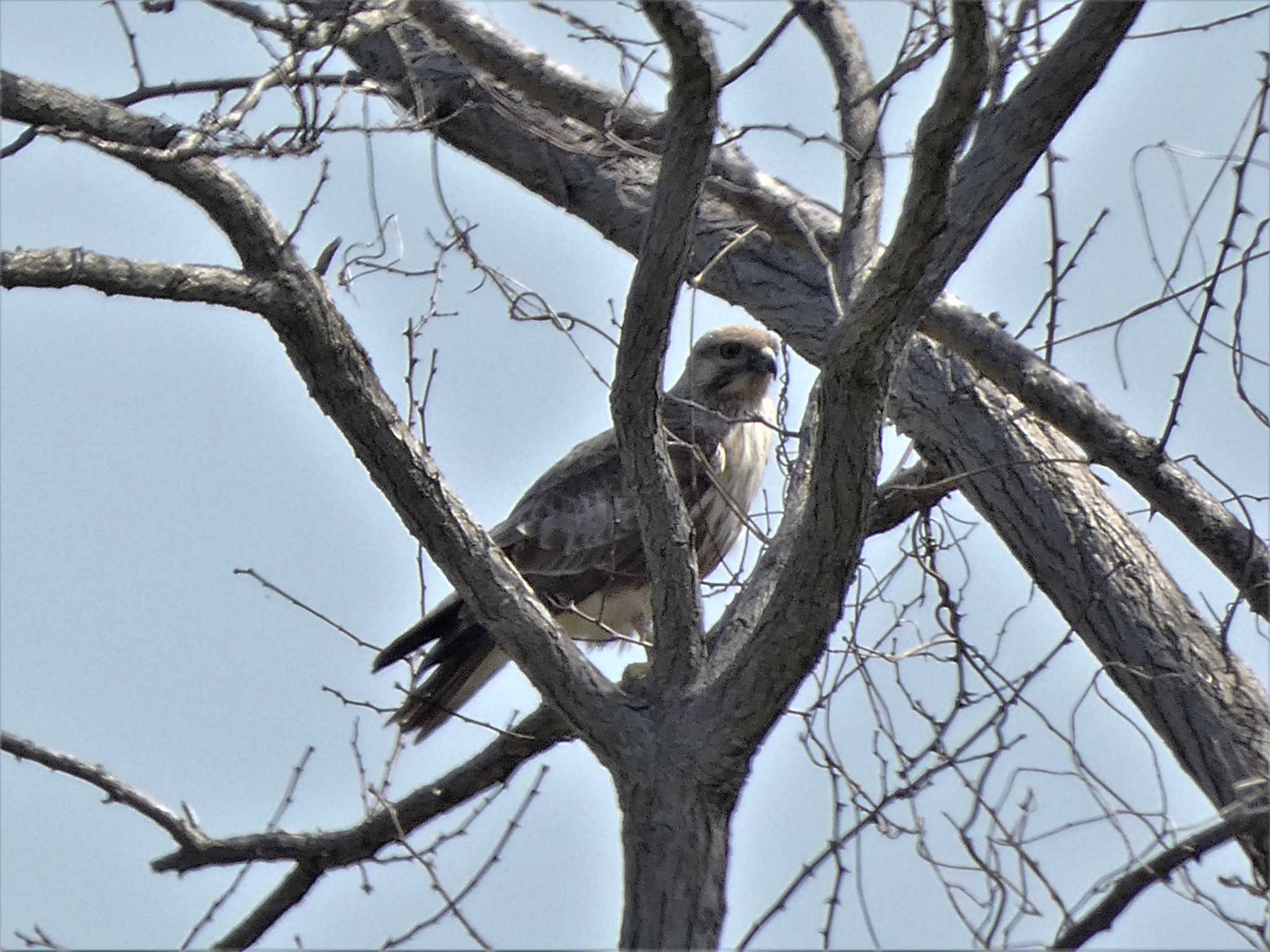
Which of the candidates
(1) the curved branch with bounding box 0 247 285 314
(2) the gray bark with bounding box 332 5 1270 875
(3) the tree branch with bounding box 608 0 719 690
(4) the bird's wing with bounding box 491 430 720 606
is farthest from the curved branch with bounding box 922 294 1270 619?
(1) the curved branch with bounding box 0 247 285 314

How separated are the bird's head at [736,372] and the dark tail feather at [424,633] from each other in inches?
79.4

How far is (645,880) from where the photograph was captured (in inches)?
140

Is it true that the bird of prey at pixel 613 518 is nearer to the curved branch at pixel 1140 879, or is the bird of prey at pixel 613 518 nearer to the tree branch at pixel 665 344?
the tree branch at pixel 665 344

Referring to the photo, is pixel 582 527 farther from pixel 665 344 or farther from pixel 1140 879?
pixel 1140 879

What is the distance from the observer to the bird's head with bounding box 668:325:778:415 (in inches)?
283

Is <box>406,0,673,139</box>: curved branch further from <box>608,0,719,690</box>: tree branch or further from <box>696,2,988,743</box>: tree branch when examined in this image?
<box>696,2,988,743</box>: tree branch

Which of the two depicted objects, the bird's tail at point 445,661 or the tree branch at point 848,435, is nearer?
the tree branch at point 848,435

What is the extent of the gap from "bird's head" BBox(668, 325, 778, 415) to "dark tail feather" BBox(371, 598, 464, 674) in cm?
202

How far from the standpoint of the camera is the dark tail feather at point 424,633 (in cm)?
526

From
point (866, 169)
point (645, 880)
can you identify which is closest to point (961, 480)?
point (866, 169)

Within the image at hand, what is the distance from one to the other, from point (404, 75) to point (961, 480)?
2.41 m

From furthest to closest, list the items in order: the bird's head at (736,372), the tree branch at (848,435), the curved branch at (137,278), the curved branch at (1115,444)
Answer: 1. the bird's head at (736,372)
2. the curved branch at (1115,444)
3. the curved branch at (137,278)
4. the tree branch at (848,435)

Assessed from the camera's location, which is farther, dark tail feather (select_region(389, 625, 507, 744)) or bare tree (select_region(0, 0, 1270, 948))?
dark tail feather (select_region(389, 625, 507, 744))

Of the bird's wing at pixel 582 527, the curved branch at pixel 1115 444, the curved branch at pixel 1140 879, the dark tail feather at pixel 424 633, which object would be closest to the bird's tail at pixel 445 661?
the dark tail feather at pixel 424 633
